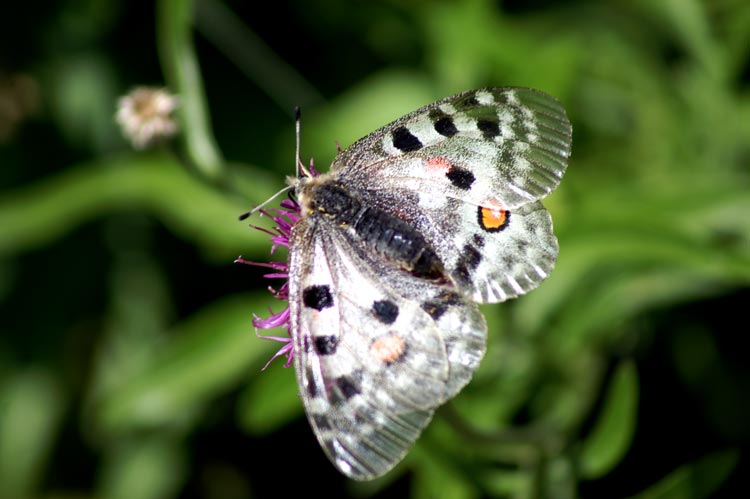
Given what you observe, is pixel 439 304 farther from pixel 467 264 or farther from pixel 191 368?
pixel 191 368

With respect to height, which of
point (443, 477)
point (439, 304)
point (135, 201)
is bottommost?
point (443, 477)

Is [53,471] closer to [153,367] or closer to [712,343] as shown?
[153,367]

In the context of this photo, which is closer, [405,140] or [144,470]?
[405,140]

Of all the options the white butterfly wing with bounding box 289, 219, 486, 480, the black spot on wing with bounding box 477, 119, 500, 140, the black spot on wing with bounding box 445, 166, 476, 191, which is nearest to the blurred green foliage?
the white butterfly wing with bounding box 289, 219, 486, 480

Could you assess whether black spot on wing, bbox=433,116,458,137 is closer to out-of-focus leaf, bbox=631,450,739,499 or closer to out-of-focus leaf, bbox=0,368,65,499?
out-of-focus leaf, bbox=631,450,739,499

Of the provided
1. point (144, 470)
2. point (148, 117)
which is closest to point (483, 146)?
point (148, 117)

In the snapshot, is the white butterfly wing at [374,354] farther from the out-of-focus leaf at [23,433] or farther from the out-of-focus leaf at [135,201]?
the out-of-focus leaf at [23,433]

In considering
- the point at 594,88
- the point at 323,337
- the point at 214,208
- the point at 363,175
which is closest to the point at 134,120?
the point at 214,208
